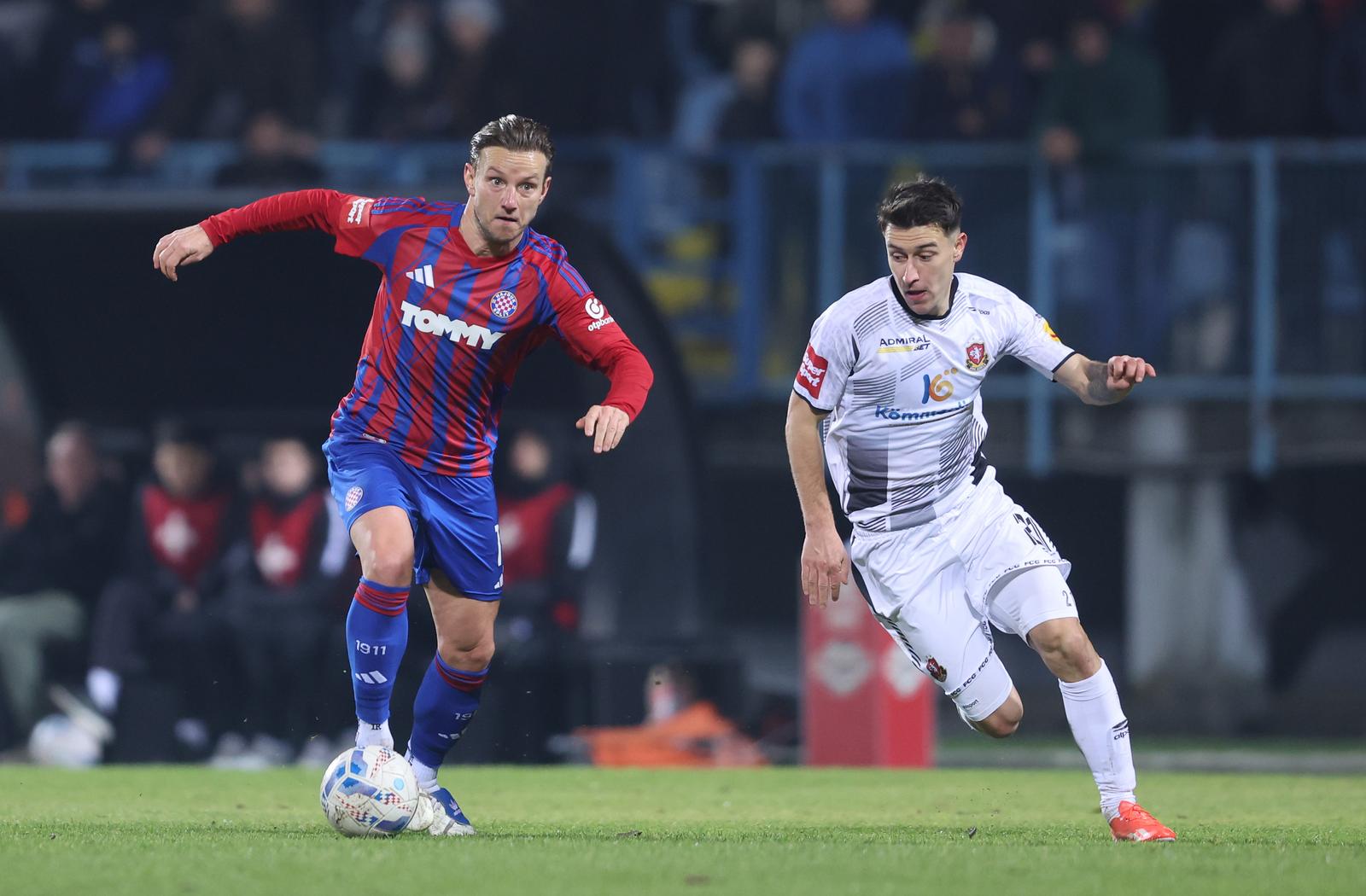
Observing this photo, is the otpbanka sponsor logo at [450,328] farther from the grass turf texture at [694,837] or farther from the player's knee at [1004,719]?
the player's knee at [1004,719]

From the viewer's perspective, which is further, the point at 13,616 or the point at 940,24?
the point at 940,24

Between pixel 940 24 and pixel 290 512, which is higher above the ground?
pixel 940 24

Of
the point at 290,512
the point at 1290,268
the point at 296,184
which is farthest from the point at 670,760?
the point at 1290,268

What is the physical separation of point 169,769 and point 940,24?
24.8 ft

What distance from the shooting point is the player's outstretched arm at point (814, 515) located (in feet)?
24.8

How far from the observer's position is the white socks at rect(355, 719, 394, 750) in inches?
297

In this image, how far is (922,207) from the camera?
763cm

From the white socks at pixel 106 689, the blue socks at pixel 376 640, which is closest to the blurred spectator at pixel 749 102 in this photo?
the white socks at pixel 106 689

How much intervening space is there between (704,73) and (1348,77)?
4.85 meters

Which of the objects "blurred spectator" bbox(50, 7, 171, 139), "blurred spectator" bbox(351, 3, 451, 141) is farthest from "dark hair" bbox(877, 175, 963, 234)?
"blurred spectator" bbox(50, 7, 171, 139)

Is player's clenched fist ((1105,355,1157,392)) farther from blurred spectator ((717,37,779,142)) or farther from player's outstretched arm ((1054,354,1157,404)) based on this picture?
blurred spectator ((717,37,779,142))

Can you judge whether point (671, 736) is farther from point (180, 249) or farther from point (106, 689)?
point (180, 249)

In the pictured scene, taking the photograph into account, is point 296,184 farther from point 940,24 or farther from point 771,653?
point 771,653

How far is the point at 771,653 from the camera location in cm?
1820
